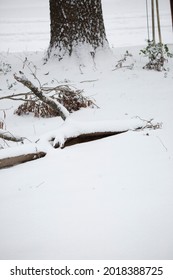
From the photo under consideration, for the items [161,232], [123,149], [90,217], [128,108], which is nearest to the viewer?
[161,232]

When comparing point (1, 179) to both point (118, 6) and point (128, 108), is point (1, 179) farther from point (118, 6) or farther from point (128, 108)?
point (118, 6)

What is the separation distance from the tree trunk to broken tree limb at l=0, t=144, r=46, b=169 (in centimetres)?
350

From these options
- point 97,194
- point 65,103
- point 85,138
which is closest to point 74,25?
point 65,103

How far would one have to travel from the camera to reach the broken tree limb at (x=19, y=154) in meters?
2.28

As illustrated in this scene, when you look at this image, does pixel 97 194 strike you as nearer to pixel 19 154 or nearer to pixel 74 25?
pixel 19 154

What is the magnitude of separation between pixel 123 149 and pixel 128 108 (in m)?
1.29

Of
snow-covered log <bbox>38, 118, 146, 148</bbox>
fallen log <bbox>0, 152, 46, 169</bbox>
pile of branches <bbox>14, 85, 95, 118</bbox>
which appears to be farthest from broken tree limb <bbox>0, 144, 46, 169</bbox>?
pile of branches <bbox>14, 85, 95, 118</bbox>

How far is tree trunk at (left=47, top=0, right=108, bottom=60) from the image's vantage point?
5.20 metres

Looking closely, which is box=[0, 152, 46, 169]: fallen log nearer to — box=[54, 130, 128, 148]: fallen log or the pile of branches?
box=[54, 130, 128, 148]: fallen log

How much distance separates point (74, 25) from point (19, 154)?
12.1ft

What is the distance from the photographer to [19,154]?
7.54 feet
